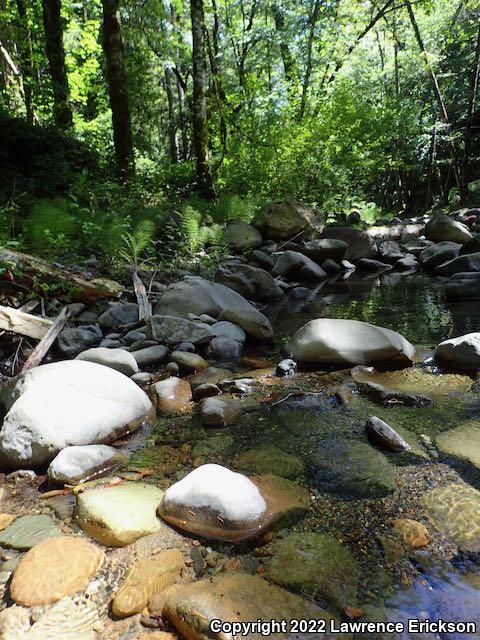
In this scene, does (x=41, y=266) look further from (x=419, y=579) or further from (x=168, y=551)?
(x=419, y=579)

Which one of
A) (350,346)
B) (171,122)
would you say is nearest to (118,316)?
(350,346)

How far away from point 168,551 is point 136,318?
11.5 feet

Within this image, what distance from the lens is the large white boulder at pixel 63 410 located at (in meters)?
2.56

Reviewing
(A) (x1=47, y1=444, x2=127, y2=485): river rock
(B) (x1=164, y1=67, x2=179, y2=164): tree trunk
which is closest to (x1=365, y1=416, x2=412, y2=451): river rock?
(A) (x1=47, y1=444, x2=127, y2=485): river rock

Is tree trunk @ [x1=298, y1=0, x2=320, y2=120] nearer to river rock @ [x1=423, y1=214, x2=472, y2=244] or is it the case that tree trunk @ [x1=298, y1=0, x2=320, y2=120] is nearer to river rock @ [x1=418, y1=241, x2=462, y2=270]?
river rock @ [x1=423, y1=214, x2=472, y2=244]

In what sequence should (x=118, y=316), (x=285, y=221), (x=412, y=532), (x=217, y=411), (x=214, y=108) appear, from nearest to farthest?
Answer: (x=412, y=532)
(x=217, y=411)
(x=118, y=316)
(x=285, y=221)
(x=214, y=108)

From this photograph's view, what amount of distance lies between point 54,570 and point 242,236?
7.66 m

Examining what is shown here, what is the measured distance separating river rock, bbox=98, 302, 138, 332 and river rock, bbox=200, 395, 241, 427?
2.04 m

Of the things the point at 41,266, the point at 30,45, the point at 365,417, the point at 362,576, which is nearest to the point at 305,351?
the point at 365,417

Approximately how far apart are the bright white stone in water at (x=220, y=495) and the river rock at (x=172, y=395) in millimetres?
1214

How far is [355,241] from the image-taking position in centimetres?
996

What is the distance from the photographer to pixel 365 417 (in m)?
3.10

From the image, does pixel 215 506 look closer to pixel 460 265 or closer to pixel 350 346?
pixel 350 346

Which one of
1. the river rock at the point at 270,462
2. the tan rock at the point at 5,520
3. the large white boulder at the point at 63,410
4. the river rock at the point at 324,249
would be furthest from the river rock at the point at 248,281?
the tan rock at the point at 5,520
